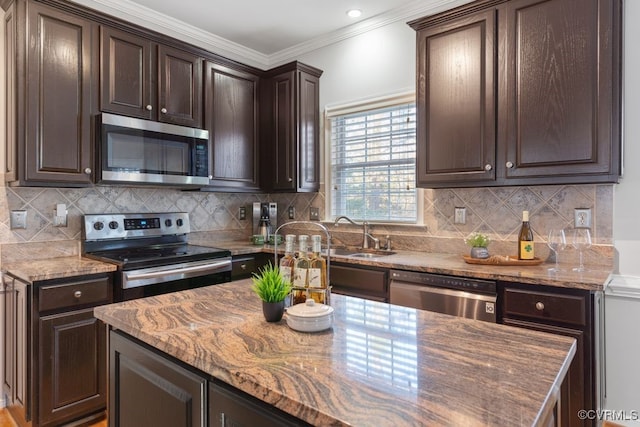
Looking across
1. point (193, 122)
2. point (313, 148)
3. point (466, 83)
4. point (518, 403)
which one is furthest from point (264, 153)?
point (518, 403)

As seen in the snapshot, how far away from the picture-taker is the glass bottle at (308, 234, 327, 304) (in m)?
1.27

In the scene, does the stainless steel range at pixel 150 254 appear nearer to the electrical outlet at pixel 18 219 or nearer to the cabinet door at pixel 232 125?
the electrical outlet at pixel 18 219

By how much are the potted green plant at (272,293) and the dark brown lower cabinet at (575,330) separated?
1.41 meters

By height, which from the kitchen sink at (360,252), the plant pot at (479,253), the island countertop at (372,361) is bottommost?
the island countertop at (372,361)

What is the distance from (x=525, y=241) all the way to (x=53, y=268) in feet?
8.93

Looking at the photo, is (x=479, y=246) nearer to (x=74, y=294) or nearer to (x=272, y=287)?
(x=272, y=287)

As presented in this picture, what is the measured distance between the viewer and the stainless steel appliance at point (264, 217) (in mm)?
3738

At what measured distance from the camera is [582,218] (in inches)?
93.5

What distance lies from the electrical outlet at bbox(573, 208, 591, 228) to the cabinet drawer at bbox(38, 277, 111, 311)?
9.25ft

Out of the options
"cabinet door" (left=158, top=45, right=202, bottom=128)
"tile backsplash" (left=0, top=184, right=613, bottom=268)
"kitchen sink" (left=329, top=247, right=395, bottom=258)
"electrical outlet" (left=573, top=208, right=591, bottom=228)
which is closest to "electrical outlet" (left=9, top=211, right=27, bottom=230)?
"tile backsplash" (left=0, top=184, right=613, bottom=268)

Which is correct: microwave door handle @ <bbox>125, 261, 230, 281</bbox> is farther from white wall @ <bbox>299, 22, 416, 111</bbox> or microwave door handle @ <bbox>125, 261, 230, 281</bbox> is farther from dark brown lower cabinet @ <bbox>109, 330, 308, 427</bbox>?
white wall @ <bbox>299, 22, 416, 111</bbox>

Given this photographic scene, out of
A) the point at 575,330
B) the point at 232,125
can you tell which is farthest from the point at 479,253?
the point at 232,125

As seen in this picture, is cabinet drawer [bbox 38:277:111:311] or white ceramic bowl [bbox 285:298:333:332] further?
cabinet drawer [bbox 38:277:111:311]

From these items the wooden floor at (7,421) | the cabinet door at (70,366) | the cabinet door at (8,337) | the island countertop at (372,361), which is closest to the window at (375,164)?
the island countertop at (372,361)
